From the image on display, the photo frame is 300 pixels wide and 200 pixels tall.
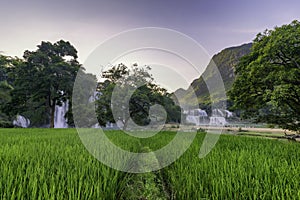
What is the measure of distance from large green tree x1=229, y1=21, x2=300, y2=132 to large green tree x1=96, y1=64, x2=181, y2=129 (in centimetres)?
772

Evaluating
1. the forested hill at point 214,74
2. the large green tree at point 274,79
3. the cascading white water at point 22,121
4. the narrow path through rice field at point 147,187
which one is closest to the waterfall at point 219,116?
the forested hill at point 214,74

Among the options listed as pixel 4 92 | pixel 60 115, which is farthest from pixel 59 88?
pixel 60 115

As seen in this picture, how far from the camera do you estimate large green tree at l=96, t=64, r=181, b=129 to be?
607 inches

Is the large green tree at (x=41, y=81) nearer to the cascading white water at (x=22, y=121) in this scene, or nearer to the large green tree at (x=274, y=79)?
the cascading white water at (x=22, y=121)

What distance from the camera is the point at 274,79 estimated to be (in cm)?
754

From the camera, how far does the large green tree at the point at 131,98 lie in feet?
50.5

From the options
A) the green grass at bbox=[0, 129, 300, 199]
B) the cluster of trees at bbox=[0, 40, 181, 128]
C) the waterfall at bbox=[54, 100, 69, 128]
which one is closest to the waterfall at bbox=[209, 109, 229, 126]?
the cluster of trees at bbox=[0, 40, 181, 128]

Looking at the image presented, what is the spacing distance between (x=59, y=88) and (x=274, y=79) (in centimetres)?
1880

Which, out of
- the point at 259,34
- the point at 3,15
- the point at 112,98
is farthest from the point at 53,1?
the point at 259,34

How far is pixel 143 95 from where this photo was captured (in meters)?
15.3

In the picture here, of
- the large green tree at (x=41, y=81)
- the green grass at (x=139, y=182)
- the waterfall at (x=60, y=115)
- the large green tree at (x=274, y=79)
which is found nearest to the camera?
the green grass at (x=139, y=182)

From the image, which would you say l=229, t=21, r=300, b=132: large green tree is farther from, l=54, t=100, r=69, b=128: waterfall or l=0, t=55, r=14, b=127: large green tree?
l=54, t=100, r=69, b=128: waterfall

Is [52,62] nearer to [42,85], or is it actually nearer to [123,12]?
[42,85]

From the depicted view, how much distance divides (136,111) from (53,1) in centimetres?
875
